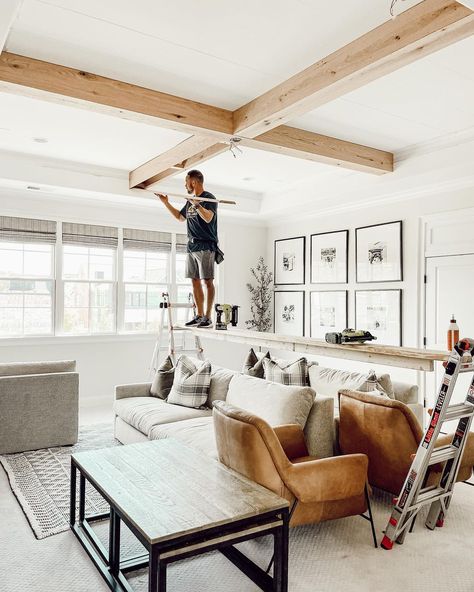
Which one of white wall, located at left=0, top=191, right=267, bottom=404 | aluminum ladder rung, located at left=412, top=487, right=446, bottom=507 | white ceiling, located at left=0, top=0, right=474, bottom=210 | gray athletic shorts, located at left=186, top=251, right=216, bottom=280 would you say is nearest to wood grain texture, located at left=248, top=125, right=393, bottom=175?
white ceiling, located at left=0, top=0, right=474, bottom=210

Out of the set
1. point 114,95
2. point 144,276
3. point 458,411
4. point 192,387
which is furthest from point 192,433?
point 144,276

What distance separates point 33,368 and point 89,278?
2.22m

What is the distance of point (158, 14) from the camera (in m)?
2.60

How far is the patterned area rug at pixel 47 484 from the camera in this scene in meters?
3.05

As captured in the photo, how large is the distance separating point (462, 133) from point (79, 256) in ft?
15.4

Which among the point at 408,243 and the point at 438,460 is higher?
the point at 408,243

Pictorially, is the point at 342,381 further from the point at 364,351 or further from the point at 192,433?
the point at 192,433

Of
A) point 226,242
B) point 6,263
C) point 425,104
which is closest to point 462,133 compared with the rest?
point 425,104

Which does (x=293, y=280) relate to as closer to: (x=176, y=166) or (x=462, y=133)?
(x=176, y=166)

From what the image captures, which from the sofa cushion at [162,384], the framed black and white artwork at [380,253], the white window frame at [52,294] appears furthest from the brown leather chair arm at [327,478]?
the white window frame at [52,294]

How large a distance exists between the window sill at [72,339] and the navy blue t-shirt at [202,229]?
2415 millimetres

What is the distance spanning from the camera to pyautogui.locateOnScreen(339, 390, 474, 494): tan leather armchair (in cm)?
290

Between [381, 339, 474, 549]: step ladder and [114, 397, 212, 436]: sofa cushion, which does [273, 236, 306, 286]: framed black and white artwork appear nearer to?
[114, 397, 212, 436]: sofa cushion

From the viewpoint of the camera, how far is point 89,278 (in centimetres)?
659
